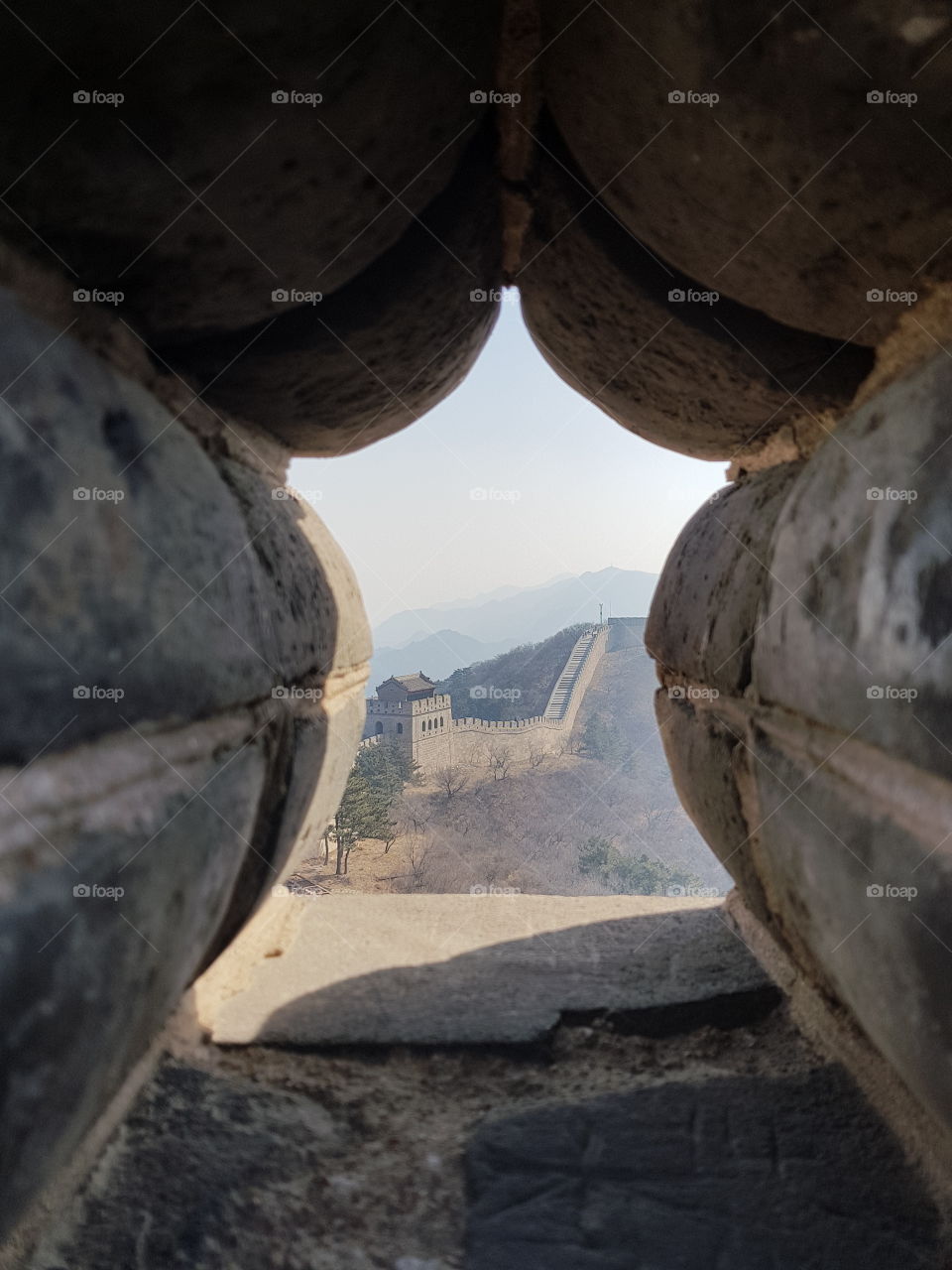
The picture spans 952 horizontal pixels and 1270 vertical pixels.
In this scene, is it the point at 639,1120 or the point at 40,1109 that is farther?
the point at 639,1120

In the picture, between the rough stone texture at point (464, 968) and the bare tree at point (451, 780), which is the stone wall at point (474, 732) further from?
the rough stone texture at point (464, 968)

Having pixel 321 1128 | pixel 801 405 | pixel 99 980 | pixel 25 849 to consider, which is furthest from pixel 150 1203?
pixel 801 405

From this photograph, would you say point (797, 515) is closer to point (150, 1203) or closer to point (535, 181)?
point (535, 181)

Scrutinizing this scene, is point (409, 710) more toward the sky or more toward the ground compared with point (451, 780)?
more toward the sky

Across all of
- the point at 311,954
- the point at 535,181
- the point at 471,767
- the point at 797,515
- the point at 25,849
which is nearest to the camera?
the point at 25,849

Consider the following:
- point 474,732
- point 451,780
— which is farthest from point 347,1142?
point 474,732

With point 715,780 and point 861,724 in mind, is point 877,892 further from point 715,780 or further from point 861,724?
point 715,780

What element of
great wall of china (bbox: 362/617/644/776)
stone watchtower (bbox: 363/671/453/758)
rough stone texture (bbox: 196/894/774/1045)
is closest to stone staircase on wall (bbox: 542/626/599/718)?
great wall of china (bbox: 362/617/644/776)
